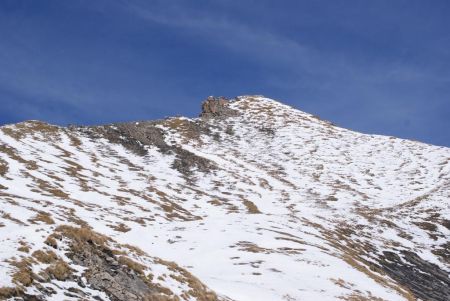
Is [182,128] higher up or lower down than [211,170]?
higher up

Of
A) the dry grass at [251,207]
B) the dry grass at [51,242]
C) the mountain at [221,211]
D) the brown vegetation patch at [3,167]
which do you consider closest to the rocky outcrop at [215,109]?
the mountain at [221,211]

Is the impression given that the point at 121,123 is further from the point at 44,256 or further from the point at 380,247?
the point at 44,256

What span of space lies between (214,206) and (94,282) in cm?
5049

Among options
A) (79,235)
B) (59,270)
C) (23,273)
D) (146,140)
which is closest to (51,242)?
(79,235)

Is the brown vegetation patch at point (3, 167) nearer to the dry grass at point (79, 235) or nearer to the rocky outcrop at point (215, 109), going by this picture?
the dry grass at point (79, 235)

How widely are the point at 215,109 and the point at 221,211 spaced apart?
7666cm

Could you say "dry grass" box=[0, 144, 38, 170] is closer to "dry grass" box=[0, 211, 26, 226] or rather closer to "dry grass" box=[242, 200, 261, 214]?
"dry grass" box=[242, 200, 261, 214]

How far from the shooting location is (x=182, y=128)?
120 m

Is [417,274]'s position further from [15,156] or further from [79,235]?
[15,156]

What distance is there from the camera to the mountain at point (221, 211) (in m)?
21.9

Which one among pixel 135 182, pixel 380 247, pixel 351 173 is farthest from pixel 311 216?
pixel 351 173

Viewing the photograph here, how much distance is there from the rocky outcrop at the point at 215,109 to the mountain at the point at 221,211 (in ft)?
1.57

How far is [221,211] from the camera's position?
220 feet

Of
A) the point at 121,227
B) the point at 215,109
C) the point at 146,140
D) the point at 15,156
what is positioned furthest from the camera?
the point at 215,109
